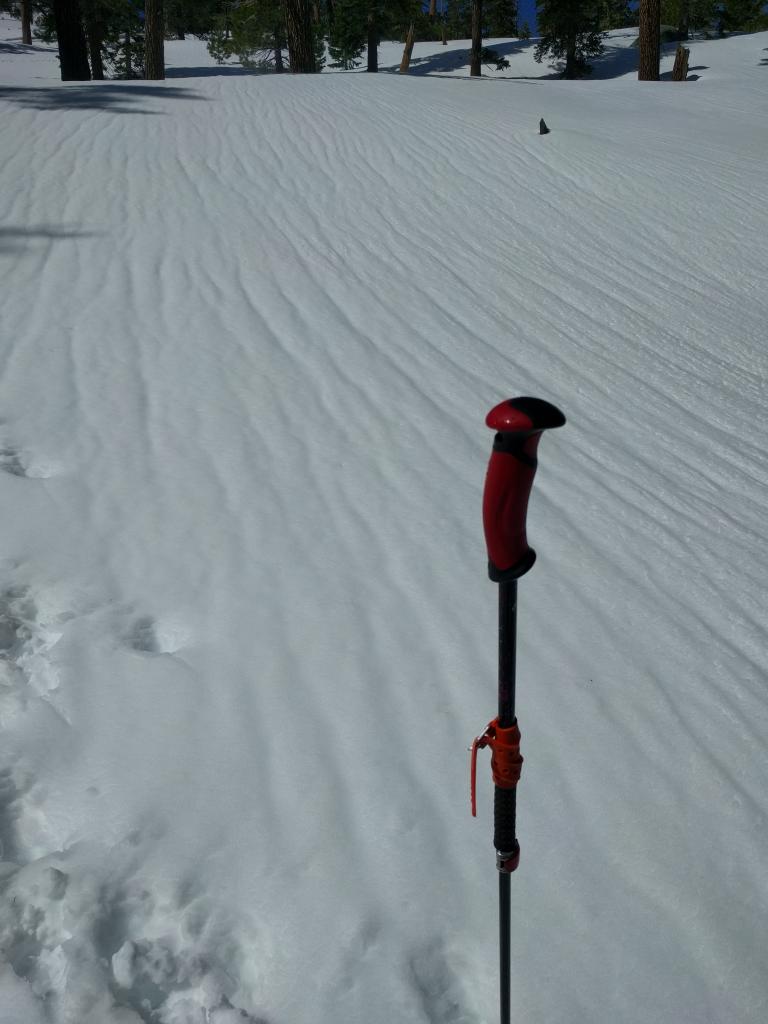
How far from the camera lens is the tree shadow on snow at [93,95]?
10578 millimetres

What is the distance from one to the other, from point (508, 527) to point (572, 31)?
32256 mm

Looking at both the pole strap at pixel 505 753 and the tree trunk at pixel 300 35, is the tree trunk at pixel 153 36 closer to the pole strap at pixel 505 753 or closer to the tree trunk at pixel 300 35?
the tree trunk at pixel 300 35

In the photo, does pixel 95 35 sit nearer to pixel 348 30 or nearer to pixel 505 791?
pixel 348 30

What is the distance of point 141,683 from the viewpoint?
2.39m

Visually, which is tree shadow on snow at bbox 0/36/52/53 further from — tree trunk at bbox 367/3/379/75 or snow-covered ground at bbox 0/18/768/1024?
snow-covered ground at bbox 0/18/768/1024

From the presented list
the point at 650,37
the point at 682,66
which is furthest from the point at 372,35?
the point at 650,37

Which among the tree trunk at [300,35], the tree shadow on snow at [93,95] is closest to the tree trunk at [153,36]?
the tree trunk at [300,35]

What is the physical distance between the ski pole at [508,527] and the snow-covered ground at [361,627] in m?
0.59

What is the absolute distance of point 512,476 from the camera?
1.22m

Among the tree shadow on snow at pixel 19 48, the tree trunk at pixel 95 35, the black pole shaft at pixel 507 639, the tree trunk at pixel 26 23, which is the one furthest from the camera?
the tree trunk at pixel 26 23

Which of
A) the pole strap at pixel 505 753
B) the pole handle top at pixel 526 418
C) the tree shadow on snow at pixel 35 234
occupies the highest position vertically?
the pole handle top at pixel 526 418

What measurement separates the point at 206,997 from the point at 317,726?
78 centimetres

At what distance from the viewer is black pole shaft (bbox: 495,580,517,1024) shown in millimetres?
1333

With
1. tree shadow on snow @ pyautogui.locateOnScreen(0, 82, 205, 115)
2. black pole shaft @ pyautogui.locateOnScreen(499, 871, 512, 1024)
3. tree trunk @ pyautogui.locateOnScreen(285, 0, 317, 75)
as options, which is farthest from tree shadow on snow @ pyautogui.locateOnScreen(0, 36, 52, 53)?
black pole shaft @ pyautogui.locateOnScreen(499, 871, 512, 1024)
